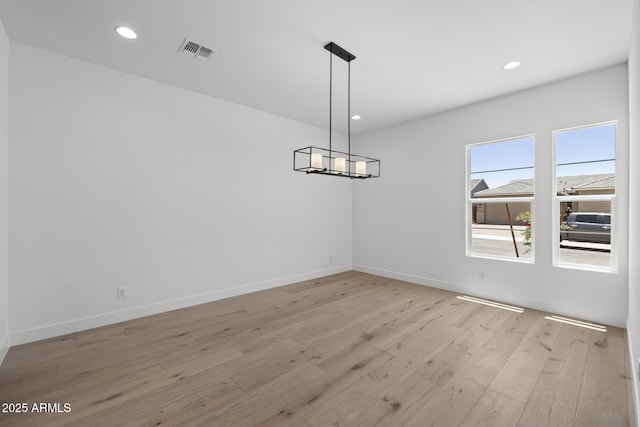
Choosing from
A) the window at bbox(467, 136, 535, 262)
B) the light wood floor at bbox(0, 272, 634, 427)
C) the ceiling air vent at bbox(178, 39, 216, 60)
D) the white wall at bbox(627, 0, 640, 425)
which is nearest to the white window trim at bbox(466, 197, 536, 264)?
the window at bbox(467, 136, 535, 262)

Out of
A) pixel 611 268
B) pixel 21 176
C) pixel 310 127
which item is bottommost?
pixel 611 268

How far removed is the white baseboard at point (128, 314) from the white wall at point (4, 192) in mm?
160

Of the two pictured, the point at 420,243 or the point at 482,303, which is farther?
the point at 420,243

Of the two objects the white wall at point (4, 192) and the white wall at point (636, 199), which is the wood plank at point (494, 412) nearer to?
the white wall at point (636, 199)

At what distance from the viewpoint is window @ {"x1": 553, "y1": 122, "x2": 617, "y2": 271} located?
317 cm

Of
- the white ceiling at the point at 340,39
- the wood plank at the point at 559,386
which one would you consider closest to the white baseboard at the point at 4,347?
the white ceiling at the point at 340,39

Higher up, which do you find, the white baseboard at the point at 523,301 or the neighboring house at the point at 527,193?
the neighboring house at the point at 527,193

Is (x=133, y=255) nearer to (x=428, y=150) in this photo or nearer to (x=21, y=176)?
(x=21, y=176)

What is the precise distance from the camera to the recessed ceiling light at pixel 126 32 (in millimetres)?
2445

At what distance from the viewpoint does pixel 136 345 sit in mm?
2635

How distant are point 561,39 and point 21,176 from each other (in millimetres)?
5282

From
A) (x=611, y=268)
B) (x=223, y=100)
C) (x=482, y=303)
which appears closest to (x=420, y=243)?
(x=482, y=303)

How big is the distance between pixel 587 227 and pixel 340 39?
11.8 feet

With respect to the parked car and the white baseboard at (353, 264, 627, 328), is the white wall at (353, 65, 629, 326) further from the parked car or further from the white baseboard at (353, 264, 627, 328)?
the parked car
